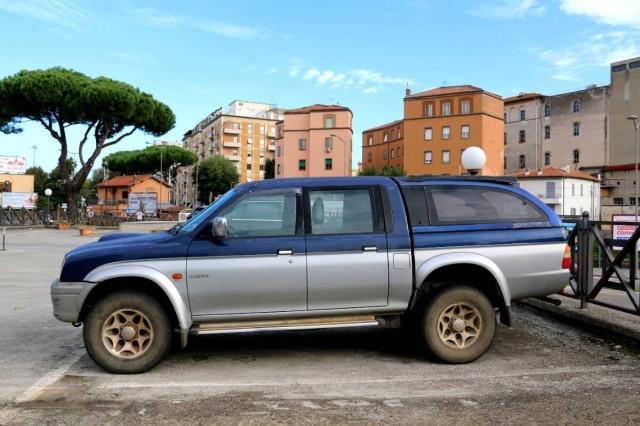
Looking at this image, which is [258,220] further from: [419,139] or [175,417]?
[419,139]

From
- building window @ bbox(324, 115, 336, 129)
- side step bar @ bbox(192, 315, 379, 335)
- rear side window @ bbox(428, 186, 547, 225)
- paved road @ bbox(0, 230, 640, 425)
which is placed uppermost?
building window @ bbox(324, 115, 336, 129)

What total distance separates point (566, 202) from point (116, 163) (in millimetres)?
71384

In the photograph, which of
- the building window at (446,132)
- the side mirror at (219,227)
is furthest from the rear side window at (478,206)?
the building window at (446,132)

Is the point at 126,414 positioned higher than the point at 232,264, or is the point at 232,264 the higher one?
the point at 232,264

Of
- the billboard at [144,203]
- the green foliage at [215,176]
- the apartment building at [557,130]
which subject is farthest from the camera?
the green foliage at [215,176]

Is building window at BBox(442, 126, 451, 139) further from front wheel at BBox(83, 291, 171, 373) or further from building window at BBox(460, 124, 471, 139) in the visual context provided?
front wheel at BBox(83, 291, 171, 373)

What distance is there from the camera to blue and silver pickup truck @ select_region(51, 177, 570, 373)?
4984 millimetres

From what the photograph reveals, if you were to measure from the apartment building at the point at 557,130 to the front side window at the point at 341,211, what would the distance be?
75.1m

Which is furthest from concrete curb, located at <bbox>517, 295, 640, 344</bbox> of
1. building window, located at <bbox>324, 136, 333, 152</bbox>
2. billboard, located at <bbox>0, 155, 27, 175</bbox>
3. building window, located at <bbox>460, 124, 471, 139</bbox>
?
building window, located at <bbox>324, 136, 333, 152</bbox>

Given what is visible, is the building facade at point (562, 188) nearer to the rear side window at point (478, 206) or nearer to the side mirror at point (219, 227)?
the rear side window at point (478, 206)

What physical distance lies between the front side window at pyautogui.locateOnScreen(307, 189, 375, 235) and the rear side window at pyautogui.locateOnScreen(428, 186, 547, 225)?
666 millimetres

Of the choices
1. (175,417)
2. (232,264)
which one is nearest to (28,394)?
(175,417)

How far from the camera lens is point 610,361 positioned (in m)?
5.35

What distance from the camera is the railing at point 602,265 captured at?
6.25m
